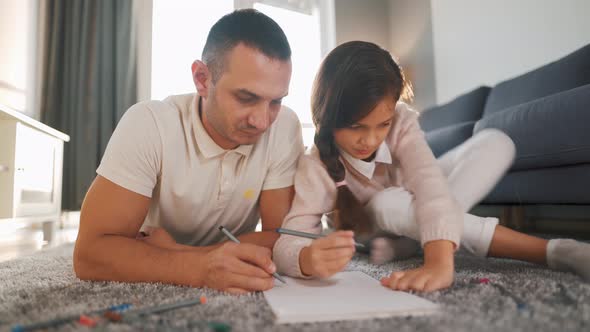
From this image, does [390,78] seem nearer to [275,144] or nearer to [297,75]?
[275,144]

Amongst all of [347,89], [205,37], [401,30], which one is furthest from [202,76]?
[401,30]

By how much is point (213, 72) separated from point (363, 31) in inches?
125

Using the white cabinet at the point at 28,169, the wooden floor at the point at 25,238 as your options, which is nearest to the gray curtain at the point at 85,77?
the wooden floor at the point at 25,238

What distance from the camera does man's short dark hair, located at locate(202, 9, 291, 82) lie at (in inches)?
32.9

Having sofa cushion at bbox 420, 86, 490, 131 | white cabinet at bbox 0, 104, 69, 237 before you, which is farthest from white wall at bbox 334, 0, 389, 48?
white cabinet at bbox 0, 104, 69, 237

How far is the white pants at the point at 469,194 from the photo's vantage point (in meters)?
0.83

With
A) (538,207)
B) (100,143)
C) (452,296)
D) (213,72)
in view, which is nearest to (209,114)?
(213,72)

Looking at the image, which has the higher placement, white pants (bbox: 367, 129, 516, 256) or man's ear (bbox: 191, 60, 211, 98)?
man's ear (bbox: 191, 60, 211, 98)

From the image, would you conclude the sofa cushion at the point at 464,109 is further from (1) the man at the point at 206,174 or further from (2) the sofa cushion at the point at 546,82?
(1) the man at the point at 206,174

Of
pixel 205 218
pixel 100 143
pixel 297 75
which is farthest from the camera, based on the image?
pixel 297 75

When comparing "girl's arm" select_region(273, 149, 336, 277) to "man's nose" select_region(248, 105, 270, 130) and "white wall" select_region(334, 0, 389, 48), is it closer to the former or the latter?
"man's nose" select_region(248, 105, 270, 130)

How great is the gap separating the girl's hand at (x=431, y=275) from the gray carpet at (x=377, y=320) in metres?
0.02

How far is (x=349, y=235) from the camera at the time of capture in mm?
625

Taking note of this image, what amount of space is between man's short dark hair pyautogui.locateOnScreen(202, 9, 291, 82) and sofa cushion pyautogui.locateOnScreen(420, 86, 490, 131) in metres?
1.77
